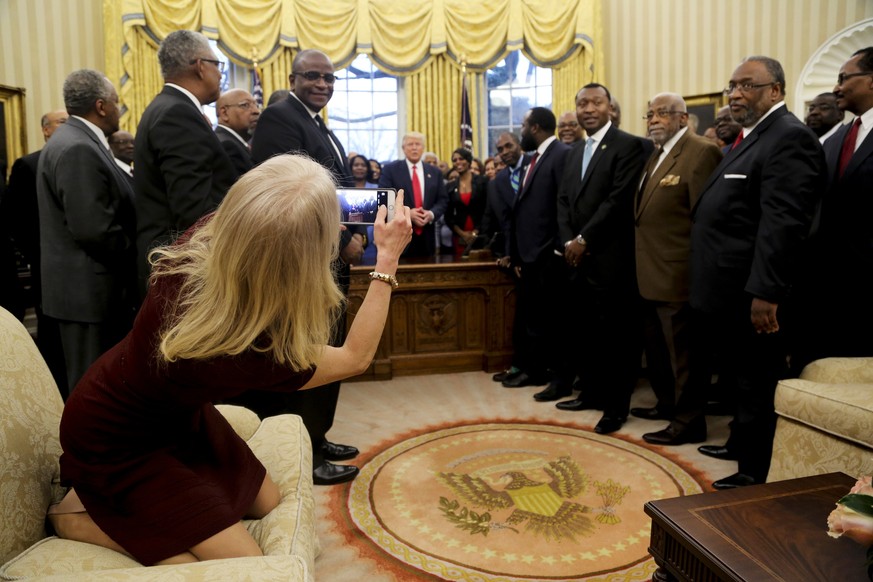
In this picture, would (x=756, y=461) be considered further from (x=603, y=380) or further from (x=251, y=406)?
(x=251, y=406)

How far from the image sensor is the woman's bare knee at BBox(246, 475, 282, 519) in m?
1.53

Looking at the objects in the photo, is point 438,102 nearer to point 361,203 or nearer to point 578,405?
point 578,405

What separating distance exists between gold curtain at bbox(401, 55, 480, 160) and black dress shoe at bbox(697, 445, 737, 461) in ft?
18.5

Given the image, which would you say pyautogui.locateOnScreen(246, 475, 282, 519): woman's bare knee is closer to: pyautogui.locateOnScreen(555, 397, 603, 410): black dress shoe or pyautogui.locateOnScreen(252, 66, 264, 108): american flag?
pyautogui.locateOnScreen(555, 397, 603, 410): black dress shoe

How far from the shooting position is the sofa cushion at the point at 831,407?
208 centimetres

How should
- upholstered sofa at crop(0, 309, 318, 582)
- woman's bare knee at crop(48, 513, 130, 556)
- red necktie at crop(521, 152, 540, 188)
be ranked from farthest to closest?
red necktie at crop(521, 152, 540, 188) < woman's bare knee at crop(48, 513, 130, 556) < upholstered sofa at crop(0, 309, 318, 582)

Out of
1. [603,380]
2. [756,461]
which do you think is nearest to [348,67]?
[603,380]

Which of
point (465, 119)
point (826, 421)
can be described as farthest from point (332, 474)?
point (465, 119)

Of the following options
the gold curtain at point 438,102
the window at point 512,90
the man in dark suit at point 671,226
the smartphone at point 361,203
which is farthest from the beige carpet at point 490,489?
the window at point 512,90

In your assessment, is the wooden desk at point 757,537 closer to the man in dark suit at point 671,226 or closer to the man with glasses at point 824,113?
the man in dark suit at point 671,226

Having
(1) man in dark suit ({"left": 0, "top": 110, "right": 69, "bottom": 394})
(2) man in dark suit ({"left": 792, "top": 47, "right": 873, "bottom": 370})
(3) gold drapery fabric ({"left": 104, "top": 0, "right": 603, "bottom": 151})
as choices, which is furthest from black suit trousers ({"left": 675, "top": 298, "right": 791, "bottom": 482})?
(3) gold drapery fabric ({"left": 104, "top": 0, "right": 603, "bottom": 151})

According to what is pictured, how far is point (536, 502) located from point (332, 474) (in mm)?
884

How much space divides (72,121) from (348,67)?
593cm

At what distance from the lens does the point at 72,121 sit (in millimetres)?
2703
